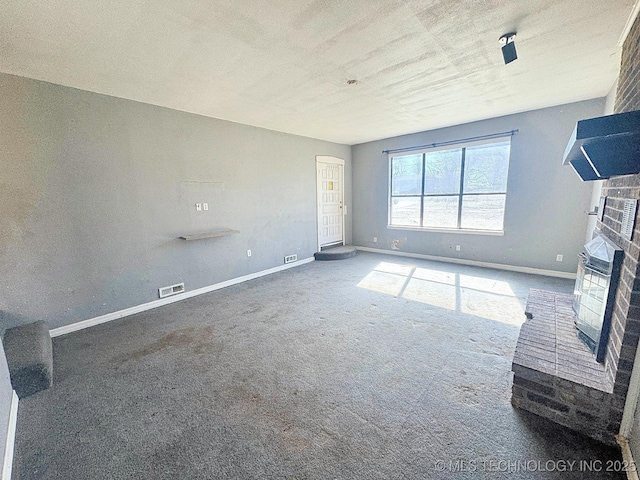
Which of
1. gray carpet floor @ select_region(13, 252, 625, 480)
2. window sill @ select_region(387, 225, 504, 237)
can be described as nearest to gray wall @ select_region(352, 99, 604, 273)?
window sill @ select_region(387, 225, 504, 237)

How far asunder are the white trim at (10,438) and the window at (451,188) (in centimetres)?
590

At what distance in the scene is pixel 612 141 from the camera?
4.57 feet

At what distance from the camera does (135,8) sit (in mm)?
1625

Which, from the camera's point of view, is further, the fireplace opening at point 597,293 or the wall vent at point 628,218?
the fireplace opening at point 597,293

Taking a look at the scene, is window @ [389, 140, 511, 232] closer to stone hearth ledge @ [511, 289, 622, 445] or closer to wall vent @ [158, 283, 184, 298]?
stone hearth ledge @ [511, 289, 622, 445]

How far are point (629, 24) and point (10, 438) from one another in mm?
4936

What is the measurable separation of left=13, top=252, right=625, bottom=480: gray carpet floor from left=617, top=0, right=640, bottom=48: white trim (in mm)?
2593

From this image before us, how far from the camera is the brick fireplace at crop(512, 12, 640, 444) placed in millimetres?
1355

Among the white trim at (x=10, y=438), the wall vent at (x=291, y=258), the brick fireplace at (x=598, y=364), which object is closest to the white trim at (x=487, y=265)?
the wall vent at (x=291, y=258)

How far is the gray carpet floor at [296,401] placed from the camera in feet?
4.50

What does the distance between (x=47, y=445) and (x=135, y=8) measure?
270cm

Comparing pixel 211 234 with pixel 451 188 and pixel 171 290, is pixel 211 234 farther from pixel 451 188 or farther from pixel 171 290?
pixel 451 188

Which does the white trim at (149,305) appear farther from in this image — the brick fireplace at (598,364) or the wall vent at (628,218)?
the wall vent at (628,218)

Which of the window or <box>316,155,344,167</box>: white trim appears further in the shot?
<box>316,155,344,167</box>: white trim
